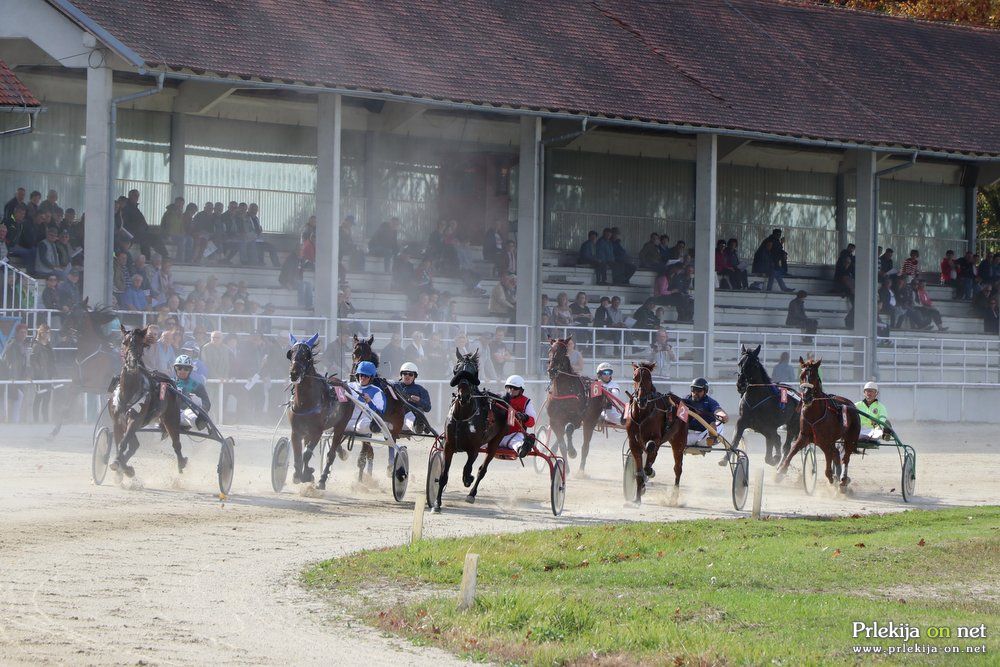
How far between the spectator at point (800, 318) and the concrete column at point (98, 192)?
15.4 meters

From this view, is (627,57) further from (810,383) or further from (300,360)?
(300,360)

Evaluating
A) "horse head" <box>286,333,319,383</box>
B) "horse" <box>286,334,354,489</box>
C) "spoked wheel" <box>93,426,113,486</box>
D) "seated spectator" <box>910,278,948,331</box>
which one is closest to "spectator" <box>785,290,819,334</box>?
"seated spectator" <box>910,278,948,331</box>

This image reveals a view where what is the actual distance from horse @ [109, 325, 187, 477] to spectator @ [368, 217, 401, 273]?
13.2m

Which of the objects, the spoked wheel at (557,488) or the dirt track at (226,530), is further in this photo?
the spoked wheel at (557,488)

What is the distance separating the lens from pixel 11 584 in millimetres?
10383

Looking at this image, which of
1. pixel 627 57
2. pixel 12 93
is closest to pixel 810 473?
pixel 12 93

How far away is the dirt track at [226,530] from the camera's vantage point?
8938mm

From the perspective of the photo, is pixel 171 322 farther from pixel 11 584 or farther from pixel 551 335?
pixel 11 584

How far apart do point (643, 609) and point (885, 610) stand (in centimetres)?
165


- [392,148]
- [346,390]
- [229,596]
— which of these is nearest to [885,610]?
[229,596]

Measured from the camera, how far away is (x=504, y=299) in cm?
2866

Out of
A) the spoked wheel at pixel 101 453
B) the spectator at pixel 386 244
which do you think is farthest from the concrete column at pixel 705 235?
the spoked wheel at pixel 101 453

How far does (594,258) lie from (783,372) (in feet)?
18.0

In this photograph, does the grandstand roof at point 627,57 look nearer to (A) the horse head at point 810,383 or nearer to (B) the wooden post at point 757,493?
(A) the horse head at point 810,383
